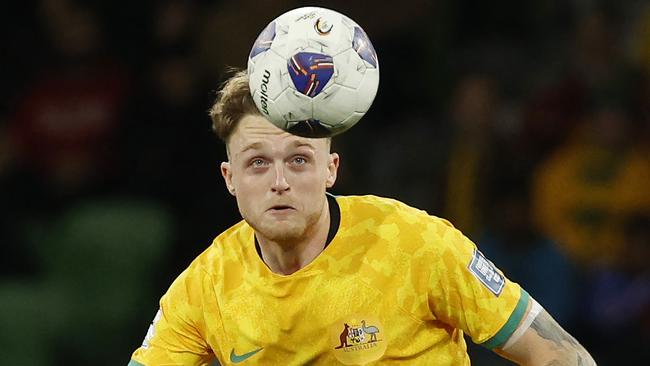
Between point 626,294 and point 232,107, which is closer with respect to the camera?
point 232,107

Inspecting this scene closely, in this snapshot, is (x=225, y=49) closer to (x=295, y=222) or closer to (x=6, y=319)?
(x=6, y=319)

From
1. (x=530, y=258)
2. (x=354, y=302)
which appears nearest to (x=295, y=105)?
(x=354, y=302)

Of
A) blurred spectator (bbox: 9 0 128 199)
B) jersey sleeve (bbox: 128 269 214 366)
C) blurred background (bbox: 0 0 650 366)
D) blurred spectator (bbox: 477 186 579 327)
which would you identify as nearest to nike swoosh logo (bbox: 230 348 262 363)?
jersey sleeve (bbox: 128 269 214 366)

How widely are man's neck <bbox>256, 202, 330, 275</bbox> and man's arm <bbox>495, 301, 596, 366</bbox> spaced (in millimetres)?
801

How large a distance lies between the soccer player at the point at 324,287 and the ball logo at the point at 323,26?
1.55 feet

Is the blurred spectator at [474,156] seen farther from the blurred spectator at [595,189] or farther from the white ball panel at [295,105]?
the white ball panel at [295,105]

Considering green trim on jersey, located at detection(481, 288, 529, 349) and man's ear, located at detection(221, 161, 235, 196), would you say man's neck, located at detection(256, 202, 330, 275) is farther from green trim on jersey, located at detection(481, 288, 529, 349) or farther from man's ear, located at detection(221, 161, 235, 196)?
green trim on jersey, located at detection(481, 288, 529, 349)

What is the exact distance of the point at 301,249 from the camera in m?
5.09

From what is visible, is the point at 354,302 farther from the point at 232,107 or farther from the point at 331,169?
the point at 232,107

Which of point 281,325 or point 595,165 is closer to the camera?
point 281,325

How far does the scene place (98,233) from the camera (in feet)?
30.8

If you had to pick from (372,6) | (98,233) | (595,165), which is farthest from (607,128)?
(98,233)

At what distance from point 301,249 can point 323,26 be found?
907mm

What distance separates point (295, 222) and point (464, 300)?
2.25ft
